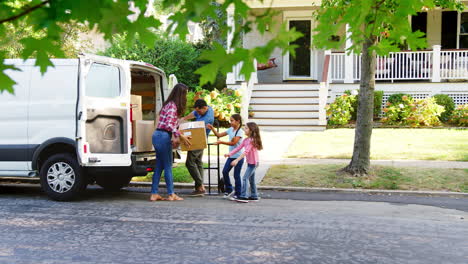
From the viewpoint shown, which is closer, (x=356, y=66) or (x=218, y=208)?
(x=218, y=208)

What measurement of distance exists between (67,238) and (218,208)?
252cm

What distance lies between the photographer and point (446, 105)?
62.2 feet

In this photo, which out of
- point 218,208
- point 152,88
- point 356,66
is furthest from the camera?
point 356,66

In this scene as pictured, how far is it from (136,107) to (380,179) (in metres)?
4.74

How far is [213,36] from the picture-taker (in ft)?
101

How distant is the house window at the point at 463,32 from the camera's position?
2194 centimetres

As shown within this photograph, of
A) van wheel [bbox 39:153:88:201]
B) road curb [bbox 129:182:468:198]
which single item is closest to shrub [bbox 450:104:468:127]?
road curb [bbox 129:182:468:198]

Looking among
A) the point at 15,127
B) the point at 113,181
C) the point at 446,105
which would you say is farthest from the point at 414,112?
the point at 15,127

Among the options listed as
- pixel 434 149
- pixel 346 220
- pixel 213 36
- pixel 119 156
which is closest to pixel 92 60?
pixel 119 156

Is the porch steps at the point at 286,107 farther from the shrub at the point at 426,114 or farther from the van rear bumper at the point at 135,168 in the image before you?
the van rear bumper at the point at 135,168

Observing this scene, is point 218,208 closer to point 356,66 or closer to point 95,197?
point 95,197

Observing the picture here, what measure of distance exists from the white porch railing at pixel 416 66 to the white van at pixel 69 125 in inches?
503

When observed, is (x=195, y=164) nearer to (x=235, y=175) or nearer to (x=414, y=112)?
(x=235, y=175)

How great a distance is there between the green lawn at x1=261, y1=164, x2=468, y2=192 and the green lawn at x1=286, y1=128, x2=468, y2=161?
1.66 metres
